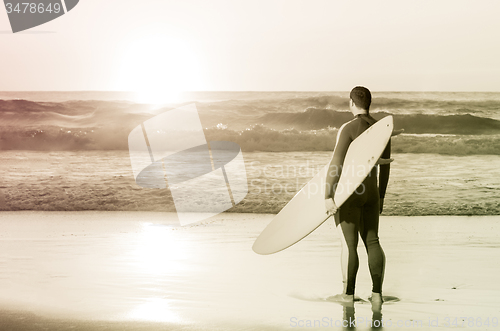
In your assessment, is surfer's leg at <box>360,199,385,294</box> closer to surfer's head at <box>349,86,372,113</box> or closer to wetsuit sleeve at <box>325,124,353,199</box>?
wetsuit sleeve at <box>325,124,353,199</box>

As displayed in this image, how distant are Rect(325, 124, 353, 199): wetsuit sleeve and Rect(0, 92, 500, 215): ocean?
16.2 feet

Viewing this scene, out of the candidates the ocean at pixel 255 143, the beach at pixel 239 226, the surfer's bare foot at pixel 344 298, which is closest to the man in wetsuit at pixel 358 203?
the surfer's bare foot at pixel 344 298

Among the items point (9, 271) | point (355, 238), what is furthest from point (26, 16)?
point (355, 238)

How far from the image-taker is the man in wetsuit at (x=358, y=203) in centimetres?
221

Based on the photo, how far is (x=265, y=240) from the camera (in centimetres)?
272

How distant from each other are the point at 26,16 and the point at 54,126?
289 centimetres

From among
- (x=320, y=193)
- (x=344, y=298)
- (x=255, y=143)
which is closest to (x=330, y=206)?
(x=320, y=193)

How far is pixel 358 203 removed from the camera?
7.39 feet

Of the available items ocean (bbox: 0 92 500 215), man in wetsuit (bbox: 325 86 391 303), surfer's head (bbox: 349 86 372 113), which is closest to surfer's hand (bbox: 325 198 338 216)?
man in wetsuit (bbox: 325 86 391 303)

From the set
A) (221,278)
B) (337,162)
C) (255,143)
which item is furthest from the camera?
(255,143)

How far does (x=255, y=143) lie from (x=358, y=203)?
26.4 ft

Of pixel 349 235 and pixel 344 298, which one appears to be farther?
pixel 344 298

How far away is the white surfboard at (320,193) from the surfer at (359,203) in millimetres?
49

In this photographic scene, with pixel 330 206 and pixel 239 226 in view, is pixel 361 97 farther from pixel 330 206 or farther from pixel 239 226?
pixel 239 226
